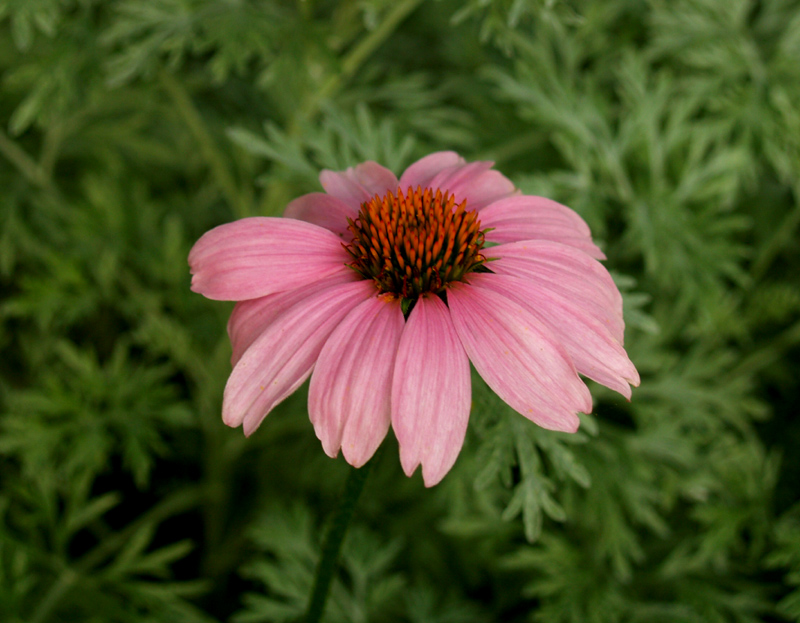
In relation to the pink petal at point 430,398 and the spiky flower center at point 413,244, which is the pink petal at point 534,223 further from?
the pink petal at point 430,398

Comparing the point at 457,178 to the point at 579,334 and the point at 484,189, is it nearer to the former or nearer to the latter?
the point at 484,189

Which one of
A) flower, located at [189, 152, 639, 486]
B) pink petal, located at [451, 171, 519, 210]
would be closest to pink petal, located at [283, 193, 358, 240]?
flower, located at [189, 152, 639, 486]

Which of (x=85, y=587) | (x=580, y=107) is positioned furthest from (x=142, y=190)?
(x=580, y=107)

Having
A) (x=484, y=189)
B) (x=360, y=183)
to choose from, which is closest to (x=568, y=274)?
(x=484, y=189)

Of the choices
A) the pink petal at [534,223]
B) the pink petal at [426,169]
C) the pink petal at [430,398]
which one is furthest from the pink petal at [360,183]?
the pink petal at [430,398]

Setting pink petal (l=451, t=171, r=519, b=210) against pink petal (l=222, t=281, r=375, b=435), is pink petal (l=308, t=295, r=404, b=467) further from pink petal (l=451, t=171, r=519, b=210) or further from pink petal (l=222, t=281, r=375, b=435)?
pink petal (l=451, t=171, r=519, b=210)
